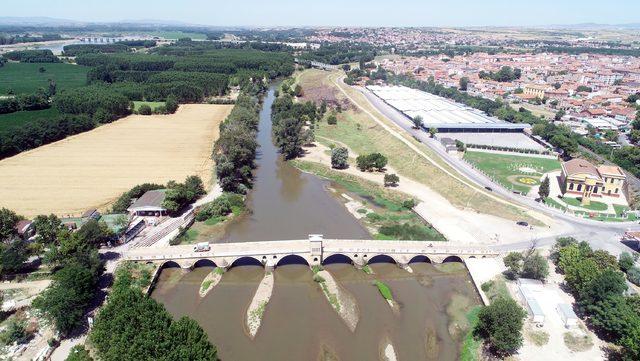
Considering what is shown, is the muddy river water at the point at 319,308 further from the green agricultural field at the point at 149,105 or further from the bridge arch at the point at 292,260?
the green agricultural field at the point at 149,105

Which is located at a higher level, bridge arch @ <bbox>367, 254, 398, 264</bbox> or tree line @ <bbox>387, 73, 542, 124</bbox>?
tree line @ <bbox>387, 73, 542, 124</bbox>

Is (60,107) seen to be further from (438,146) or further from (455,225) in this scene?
(455,225)

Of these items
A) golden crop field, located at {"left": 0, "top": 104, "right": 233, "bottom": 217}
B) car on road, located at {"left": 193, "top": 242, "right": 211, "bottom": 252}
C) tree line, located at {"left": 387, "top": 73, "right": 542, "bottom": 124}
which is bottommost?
golden crop field, located at {"left": 0, "top": 104, "right": 233, "bottom": 217}

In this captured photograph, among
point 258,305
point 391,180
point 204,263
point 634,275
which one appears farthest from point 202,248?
point 634,275

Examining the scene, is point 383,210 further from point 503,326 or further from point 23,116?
point 23,116

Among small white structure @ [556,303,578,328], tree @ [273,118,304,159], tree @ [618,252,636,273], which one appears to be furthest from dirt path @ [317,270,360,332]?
tree @ [273,118,304,159]

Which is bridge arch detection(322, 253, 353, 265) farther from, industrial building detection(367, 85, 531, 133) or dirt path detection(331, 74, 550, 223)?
industrial building detection(367, 85, 531, 133)

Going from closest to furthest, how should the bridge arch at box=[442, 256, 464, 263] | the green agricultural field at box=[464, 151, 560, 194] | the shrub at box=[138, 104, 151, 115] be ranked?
the bridge arch at box=[442, 256, 464, 263] → the green agricultural field at box=[464, 151, 560, 194] → the shrub at box=[138, 104, 151, 115]

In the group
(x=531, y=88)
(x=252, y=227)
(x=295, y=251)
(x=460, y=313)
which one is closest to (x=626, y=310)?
(x=460, y=313)
